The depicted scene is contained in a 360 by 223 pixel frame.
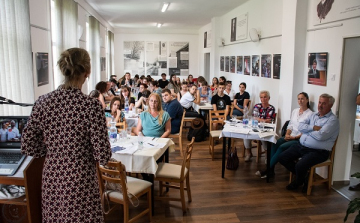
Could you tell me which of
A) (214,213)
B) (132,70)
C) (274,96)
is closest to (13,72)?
(214,213)

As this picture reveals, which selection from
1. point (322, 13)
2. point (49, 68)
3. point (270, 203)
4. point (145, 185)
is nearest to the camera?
point (145, 185)

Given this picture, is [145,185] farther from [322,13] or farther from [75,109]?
[322,13]

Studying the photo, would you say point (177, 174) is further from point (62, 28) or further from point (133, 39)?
point (133, 39)

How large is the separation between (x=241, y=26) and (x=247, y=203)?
702 cm

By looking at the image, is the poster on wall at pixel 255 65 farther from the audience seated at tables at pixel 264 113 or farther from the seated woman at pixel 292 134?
the seated woman at pixel 292 134

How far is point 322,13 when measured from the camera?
502 centimetres

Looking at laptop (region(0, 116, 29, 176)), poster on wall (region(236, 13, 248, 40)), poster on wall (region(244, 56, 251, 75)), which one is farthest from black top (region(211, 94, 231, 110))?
laptop (region(0, 116, 29, 176))

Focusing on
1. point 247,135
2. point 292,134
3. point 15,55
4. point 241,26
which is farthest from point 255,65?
point 15,55

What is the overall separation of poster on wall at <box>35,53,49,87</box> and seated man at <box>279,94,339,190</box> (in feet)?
14.4

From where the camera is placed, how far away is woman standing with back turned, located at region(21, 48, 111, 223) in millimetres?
1866

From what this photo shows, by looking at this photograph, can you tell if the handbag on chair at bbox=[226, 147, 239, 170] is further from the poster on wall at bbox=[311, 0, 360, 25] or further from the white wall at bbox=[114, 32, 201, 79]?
the white wall at bbox=[114, 32, 201, 79]

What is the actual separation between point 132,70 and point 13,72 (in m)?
13.1

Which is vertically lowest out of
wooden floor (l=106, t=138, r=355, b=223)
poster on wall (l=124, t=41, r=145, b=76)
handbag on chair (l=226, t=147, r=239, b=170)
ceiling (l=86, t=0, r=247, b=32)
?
wooden floor (l=106, t=138, r=355, b=223)

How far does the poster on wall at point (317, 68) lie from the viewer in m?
4.94
